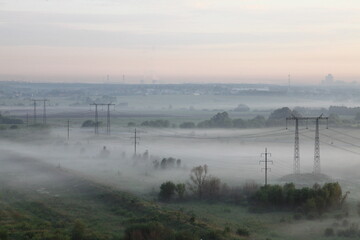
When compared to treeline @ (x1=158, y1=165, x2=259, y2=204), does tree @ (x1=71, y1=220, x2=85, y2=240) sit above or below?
above

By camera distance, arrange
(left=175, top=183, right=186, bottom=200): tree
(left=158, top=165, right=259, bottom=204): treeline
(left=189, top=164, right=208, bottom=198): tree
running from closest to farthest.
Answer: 1. (left=158, top=165, right=259, bottom=204): treeline
2. (left=175, top=183, right=186, bottom=200): tree
3. (left=189, top=164, right=208, bottom=198): tree

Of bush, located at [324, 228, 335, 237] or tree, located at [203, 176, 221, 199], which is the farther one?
tree, located at [203, 176, 221, 199]

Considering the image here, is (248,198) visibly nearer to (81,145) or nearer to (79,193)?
(79,193)

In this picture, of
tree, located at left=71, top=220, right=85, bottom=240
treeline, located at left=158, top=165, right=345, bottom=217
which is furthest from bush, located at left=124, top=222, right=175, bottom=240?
treeline, located at left=158, top=165, right=345, bottom=217

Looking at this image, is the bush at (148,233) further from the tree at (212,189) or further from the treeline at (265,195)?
the tree at (212,189)

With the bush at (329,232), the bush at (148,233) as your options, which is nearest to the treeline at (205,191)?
the bush at (329,232)

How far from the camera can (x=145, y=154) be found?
57156mm

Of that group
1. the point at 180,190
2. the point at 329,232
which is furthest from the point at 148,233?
the point at 180,190

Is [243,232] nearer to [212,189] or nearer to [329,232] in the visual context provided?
[329,232]

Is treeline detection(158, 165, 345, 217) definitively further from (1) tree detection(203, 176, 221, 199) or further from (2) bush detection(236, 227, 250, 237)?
(2) bush detection(236, 227, 250, 237)

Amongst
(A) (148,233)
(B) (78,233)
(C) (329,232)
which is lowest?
(C) (329,232)

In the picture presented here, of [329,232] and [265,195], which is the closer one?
[329,232]

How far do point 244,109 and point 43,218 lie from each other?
444ft

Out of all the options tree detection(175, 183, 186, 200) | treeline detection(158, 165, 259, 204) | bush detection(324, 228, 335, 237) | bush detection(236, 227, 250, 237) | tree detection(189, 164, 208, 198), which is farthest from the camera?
tree detection(189, 164, 208, 198)
